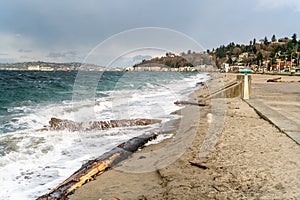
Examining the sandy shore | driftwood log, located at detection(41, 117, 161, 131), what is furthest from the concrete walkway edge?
driftwood log, located at detection(41, 117, 161, 131)

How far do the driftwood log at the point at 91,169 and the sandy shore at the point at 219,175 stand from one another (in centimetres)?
13

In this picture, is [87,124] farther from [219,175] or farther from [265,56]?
[265,56]

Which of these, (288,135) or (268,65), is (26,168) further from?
(268,65)

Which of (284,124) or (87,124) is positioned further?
(87,124)

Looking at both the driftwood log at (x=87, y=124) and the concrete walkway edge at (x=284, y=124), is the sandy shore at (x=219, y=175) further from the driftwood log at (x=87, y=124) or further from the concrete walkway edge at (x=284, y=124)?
the driftwood log at (x=87, y=124)

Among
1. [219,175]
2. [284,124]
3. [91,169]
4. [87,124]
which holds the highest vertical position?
[284,124]

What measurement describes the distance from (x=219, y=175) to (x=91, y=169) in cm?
222

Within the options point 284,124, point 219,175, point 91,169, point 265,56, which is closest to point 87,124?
point 91,169

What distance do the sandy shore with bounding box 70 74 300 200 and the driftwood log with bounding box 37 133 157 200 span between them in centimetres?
13

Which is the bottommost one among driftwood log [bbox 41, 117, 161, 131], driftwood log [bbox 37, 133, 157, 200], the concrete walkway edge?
driftwood log [bbox 41, 117, 161, 131]

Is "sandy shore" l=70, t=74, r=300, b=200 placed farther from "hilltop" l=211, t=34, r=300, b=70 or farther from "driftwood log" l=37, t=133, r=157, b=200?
"hilltop" l=211, t=34, r=300, b=70

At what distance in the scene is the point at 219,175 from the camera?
4336 millimetres

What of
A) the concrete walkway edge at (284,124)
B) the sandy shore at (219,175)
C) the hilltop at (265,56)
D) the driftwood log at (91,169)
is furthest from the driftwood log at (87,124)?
the hilltop at (265,56)

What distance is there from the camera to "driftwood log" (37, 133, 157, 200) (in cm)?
416
